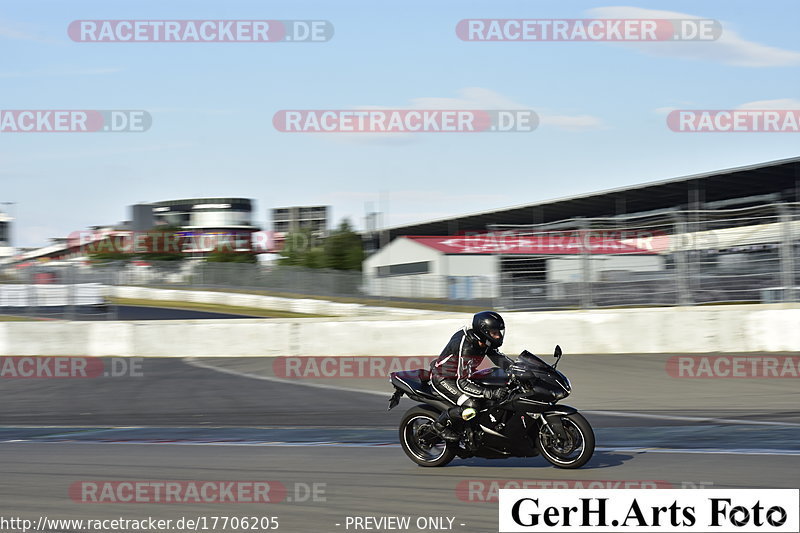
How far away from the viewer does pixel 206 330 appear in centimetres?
1925

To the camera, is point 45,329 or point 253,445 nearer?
point 253,445

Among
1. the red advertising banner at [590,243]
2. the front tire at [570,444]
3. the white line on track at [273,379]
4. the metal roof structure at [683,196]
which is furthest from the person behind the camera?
the metal roof structure at [683,196]

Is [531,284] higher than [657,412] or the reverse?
higher

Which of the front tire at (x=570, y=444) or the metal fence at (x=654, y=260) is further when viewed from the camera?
the metal fence at (x=654, y=260)

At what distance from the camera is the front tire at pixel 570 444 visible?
697cm

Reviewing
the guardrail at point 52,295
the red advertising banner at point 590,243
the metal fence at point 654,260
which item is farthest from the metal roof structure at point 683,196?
the guardrail at point 52,295

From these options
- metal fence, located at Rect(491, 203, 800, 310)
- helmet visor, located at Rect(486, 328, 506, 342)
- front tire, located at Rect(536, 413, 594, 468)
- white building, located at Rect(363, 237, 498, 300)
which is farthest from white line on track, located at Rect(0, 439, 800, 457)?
white building, located at Rect(363, 237, 498, 300)

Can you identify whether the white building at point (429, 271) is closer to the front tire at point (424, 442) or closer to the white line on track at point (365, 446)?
the white line on track at point (365, 446)

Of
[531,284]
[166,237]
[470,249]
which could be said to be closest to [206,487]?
[531,284]

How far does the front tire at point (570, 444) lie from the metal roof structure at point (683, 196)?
2624 cm

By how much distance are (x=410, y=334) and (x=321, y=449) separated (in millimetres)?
8892

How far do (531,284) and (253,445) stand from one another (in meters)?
8.97

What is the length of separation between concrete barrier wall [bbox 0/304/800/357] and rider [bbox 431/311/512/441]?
9170mm

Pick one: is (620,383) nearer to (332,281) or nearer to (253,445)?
(253,445)
